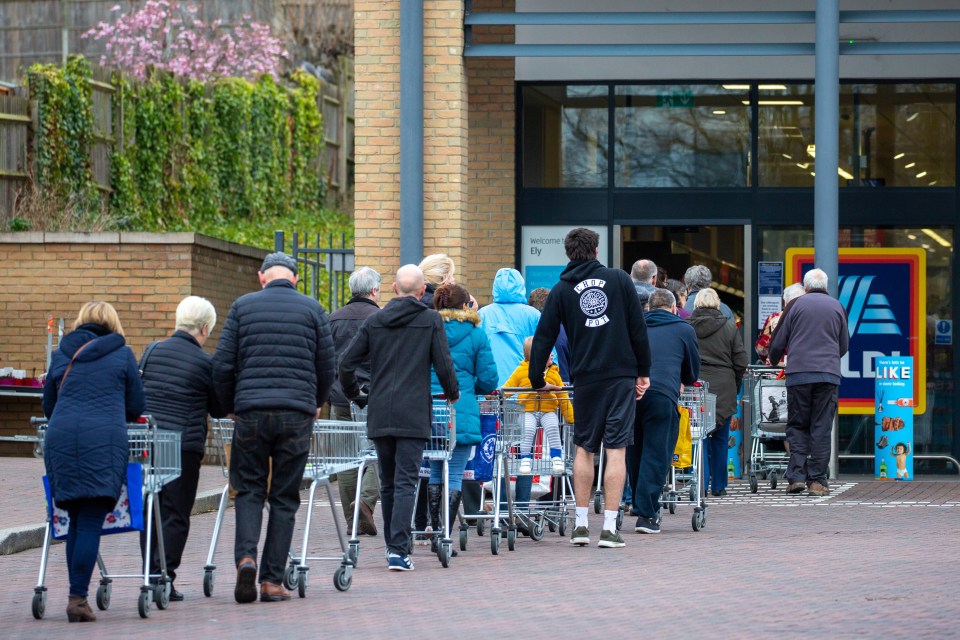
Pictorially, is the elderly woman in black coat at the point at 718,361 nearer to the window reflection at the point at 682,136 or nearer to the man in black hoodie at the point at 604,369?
the window reflection at the point at 682,136

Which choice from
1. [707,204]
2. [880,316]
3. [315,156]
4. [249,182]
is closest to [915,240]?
[880,316]

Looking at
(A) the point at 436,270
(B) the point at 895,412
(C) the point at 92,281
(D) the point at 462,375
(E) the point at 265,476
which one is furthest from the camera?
(C) the point at 92,281

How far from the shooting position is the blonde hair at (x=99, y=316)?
335 inches

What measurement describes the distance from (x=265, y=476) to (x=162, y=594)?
788mm

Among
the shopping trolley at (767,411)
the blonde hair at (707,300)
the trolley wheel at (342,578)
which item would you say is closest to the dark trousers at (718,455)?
the shopping trolley at (767,411)

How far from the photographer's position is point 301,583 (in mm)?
8797

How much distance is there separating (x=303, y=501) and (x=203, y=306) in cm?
609

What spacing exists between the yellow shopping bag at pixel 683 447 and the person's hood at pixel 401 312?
10.8ft

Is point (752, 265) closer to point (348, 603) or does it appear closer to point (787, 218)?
point (787, 218)

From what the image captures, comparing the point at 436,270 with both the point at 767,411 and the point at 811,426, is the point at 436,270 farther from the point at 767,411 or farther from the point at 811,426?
the point at 767,411

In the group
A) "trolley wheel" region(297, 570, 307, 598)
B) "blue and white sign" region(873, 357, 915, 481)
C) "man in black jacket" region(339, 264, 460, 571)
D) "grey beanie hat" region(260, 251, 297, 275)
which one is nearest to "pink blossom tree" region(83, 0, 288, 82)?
"blue and white sign" region(873, 357, 915, 481)

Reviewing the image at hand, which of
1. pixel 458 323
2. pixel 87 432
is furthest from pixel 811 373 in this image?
pixel 87 432

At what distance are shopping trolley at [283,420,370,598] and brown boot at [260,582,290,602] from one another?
13 cm

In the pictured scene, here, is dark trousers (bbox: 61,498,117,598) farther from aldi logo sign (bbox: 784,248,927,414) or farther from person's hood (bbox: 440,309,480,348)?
aldi logo sign (bbox: 784,248,927,414)
